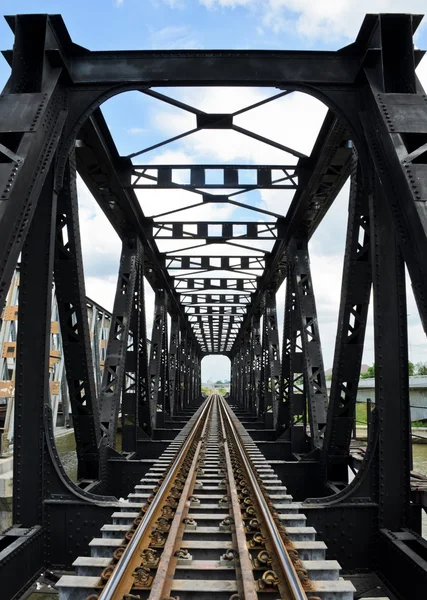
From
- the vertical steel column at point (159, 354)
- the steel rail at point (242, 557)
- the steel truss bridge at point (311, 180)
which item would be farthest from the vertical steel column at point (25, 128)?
the vertical steel column at point (159, 354)

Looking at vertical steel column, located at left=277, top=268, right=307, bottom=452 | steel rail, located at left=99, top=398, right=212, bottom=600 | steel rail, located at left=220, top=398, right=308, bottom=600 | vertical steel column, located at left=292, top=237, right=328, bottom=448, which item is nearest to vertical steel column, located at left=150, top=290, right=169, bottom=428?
vertical steel column, located at left=277, top=268, right=307, bottom=452

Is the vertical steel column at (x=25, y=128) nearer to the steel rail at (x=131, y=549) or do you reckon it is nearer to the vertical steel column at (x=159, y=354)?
the steel rail at (x=131, y=549)

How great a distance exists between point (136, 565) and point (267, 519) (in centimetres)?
152

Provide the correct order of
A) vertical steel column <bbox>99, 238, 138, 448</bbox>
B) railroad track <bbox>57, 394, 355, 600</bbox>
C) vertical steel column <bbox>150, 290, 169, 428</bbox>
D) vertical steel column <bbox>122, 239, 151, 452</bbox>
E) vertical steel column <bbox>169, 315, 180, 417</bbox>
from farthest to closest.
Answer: vertical steel column <bbox>169, 315, 180, 417</bbox> → vertical steel column <bbox>150, 290, 169, 428</bbox> → vertical steel column <bbox>122, 239, 151, 452</bbox> → vertical steel column <bbox>99, 238, 138, 448</bbox> → railroad track <bbox>57, 394, 355, 600</bbox>

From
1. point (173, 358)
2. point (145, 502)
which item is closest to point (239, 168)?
point (145, 502)

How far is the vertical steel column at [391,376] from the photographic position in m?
5.47

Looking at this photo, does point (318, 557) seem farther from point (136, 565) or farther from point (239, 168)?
point (239, 168)

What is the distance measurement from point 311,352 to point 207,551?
6691 mm

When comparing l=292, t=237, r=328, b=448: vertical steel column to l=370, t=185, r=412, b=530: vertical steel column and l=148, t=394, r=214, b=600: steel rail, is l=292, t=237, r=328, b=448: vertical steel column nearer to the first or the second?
l=370, t=185, r=412, b=530: vertical steel column

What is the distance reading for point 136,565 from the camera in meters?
3.75

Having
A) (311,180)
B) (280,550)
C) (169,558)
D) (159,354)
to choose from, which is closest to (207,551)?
(169,558)

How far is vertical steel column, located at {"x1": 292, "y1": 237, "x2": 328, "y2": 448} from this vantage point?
9.75 metres

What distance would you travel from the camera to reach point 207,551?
13.9 ft

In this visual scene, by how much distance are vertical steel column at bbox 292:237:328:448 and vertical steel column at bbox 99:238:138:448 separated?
3.98m
